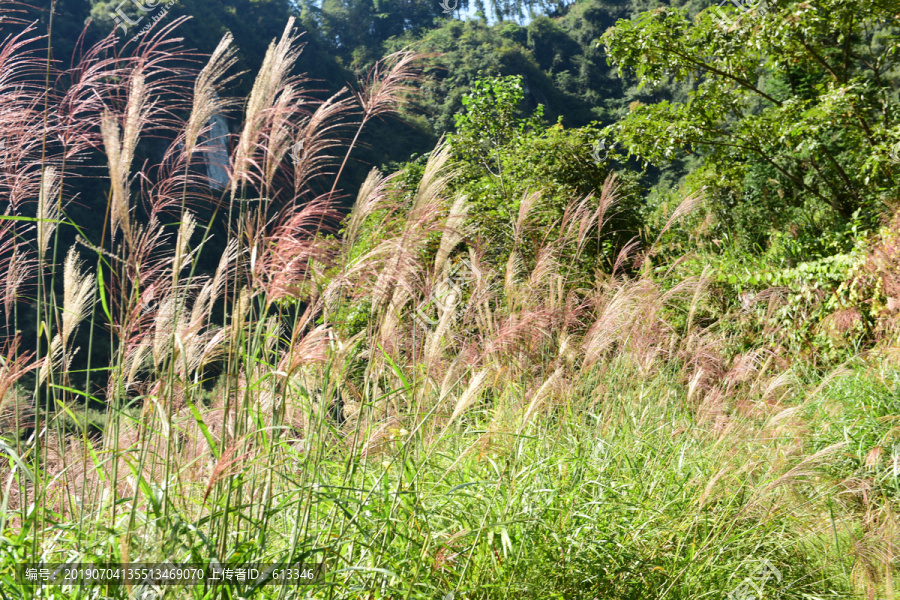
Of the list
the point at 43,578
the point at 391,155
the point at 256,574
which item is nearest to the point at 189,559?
the point at 256,574

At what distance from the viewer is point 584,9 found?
2012 inches

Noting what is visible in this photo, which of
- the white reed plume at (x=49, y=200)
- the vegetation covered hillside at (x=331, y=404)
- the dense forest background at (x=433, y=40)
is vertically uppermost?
the dense forest background at (x=433, y=40)

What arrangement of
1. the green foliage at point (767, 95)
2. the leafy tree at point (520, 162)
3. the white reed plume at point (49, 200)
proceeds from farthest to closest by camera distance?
the leafy tree at point (520, 162), the green foliage at point (767, 95), the white reed plume at point (49, 200)

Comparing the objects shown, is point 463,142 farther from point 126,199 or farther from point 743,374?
point 126,199

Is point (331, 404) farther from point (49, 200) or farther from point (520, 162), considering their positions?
Answer: point (520, 162)

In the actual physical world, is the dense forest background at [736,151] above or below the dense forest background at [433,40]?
below

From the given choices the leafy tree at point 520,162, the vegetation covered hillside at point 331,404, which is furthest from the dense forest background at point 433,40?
the vegetation covered hillside at point 331,404

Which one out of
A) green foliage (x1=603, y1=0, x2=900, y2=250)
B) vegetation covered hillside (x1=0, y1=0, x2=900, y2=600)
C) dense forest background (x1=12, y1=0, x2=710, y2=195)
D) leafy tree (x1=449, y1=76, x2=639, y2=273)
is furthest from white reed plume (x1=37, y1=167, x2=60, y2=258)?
dense forest background (x1=12, y1=0, x2=710, y2=195)

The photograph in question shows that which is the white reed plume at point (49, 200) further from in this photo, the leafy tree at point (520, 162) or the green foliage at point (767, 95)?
the green foliage at point (767, 95)

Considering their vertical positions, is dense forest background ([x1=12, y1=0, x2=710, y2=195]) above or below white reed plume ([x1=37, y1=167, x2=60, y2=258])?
above

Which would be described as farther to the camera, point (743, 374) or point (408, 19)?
point (408, 19)

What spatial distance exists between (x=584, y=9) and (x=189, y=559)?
57356mm

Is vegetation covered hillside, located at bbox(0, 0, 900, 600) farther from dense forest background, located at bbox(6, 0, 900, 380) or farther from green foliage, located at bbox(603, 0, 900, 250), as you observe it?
green foliage, located at bbox(603, 0, 900, 250)

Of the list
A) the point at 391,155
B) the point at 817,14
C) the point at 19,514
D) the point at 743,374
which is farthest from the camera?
the point at 391,155
